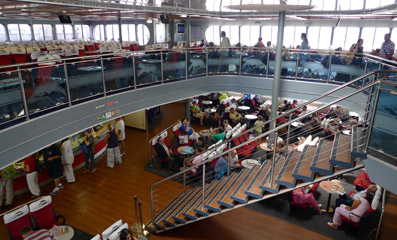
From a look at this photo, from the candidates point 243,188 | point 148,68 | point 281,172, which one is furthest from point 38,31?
point 281,172

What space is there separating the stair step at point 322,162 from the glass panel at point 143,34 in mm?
20691

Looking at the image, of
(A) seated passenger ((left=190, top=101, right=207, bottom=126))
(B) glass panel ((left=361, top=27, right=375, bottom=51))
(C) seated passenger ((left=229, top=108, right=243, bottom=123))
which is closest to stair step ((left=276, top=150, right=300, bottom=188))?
(C) seated passenger ((left=229, top=108, right=243, bottom=123))

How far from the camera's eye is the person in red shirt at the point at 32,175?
821cm

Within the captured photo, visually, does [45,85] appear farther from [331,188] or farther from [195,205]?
[331,188]

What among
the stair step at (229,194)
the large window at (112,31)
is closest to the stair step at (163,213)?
the stair step at (229,194)

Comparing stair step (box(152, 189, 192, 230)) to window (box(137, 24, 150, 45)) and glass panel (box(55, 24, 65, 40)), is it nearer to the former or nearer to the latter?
window (box(137, 24, 150, 45))

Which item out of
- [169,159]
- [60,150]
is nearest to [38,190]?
[60,150]

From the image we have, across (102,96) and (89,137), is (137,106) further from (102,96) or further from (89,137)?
(89,137)

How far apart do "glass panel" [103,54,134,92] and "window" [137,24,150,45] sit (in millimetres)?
16198

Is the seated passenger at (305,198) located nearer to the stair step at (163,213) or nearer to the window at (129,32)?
the stair step at (163,213)

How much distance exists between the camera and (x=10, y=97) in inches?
209

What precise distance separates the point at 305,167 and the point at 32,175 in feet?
24.9

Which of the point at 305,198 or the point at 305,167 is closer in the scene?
the point at 305,167

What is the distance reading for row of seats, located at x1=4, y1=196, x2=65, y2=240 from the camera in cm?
632
